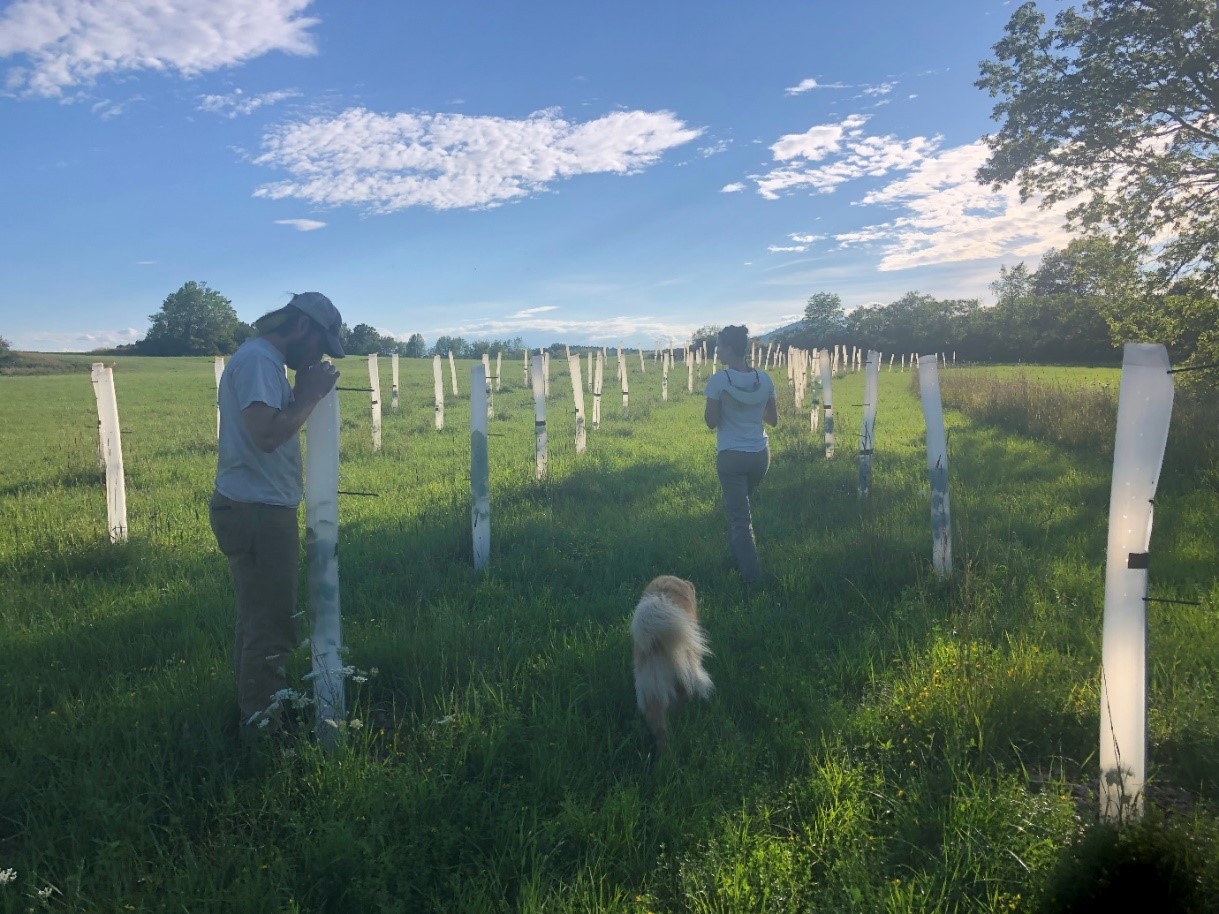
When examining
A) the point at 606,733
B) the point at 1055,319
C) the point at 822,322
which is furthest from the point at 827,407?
the point at 822,322

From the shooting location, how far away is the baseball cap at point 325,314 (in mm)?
3402

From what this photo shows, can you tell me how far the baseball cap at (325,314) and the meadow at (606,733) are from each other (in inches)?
69.1

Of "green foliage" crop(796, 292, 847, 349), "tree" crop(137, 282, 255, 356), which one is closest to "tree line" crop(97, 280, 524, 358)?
"tree" crop(137, 282, 255, 356)

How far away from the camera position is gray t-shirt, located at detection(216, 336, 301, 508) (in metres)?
3.16

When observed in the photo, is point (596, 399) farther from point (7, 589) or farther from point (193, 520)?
point (7, 589)

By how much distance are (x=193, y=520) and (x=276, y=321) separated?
544 centimetres

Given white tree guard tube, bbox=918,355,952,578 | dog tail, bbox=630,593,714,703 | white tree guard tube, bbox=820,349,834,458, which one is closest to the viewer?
dog tail, bbox=630,593,714,703

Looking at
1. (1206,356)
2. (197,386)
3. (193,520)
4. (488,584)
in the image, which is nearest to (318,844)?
(488,584)

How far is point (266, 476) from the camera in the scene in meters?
3.31

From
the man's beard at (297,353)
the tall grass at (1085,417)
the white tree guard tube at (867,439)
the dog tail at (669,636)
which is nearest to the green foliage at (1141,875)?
the dog tail at (669,636)

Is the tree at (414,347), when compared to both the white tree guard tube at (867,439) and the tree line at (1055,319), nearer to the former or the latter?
the tree line at (1055,319)

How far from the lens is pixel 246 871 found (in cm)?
247

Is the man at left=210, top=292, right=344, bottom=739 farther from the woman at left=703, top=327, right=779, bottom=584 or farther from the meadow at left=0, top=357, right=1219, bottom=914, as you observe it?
the woman at left=703, top=327, right=779, bottom=584

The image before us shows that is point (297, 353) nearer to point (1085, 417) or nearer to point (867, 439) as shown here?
point (867, 439)
